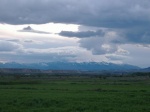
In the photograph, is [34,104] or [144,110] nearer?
[144,110]

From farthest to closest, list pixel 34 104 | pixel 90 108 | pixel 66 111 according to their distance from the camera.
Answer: pixel 34 104
pixel 90 108
pixel 66 111

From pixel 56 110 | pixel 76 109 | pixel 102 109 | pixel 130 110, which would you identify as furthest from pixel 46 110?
pixel 130 110

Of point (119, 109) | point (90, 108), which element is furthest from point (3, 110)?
point (119, 109)

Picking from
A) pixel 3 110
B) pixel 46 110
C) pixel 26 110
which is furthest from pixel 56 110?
pixel 3 110

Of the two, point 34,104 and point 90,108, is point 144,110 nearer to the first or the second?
point 90,108

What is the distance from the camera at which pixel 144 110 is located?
91.4 feet

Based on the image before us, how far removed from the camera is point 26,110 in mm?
27812

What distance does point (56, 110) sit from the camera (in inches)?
1090

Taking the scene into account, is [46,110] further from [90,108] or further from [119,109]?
[119,109]

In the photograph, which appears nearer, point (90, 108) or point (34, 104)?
point (90, 108)

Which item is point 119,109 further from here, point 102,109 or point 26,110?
point 26,110

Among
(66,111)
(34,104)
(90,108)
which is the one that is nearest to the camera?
(66,111)

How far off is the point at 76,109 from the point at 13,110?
17.6 ft

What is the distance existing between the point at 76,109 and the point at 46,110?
2.61 metres
